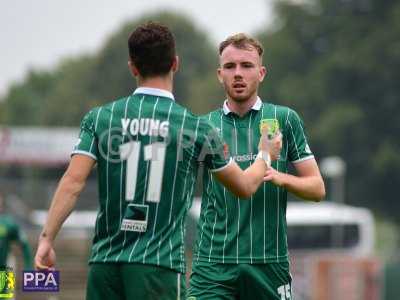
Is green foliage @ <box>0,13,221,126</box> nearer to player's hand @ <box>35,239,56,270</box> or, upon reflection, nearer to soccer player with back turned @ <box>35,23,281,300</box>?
soccer player with back turned @ <box>35,23,281,300</box>

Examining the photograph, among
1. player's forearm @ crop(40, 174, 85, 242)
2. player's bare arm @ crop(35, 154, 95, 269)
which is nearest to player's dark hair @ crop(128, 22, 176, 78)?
player's bare arm @ crop(35, 154, 95, 269)

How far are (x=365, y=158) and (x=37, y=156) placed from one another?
62.1ft

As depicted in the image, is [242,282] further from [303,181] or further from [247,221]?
[303,181]

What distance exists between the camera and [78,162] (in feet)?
20.1

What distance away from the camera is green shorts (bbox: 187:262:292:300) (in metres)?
7.73

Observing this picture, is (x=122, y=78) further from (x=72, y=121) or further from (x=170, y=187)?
(x=170, y=187)

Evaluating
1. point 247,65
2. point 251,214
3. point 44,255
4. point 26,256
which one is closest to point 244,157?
point 251,214

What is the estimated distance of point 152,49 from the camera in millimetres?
6059

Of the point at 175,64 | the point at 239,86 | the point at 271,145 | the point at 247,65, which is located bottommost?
the point at 271,145

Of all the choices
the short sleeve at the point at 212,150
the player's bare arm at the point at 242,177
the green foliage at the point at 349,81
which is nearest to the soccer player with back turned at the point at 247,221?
the player's bare arm at the point at 242,177

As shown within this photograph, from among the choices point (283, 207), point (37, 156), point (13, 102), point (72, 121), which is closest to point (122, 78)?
point (72, 121)

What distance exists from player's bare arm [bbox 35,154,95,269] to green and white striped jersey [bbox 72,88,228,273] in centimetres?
10

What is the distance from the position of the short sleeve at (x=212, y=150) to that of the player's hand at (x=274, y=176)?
2.14 ft

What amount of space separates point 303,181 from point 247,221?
0.51 m
